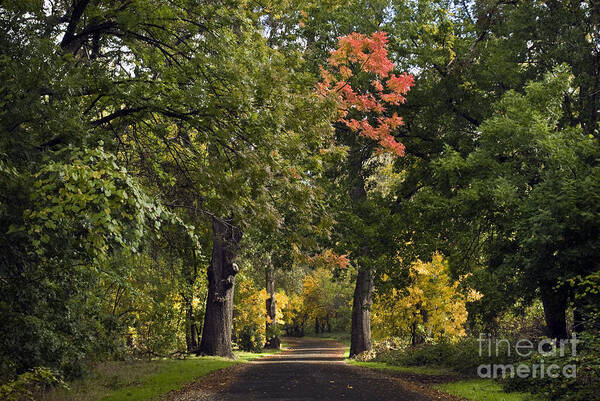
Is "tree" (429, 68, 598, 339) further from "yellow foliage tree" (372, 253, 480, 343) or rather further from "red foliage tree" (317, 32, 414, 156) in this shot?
"yellow foliage tree" (372, 253, 480, 343)

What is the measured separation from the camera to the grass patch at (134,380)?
11367 millimetres

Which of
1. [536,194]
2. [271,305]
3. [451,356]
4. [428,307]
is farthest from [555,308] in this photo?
[271,305]

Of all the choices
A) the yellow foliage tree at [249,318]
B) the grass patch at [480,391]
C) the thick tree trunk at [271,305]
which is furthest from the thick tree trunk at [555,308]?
the thick tree trunk at [271,305]

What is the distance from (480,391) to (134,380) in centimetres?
908

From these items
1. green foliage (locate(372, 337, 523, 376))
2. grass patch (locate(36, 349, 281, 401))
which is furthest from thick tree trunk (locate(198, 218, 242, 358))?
green foliage (locate(372, 337, 523, 376))

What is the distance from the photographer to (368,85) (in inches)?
613

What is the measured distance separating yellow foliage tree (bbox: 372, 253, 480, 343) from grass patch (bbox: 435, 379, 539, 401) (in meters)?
8.22

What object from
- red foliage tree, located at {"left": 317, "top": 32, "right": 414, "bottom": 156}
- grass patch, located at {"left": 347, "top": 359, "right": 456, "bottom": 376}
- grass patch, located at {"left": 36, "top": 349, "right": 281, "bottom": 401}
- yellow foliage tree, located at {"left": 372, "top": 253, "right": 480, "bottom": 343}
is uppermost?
red foliage tree, located at {"left": 317, "top": 32, "right": 414, "bottom": 156}

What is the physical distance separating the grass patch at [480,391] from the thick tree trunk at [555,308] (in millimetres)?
2077

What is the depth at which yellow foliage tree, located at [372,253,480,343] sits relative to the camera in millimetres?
22141

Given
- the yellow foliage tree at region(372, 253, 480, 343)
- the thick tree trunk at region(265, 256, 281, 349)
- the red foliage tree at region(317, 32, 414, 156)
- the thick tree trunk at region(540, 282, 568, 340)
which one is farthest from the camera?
the thick tree trunk at region(265, 256, 281, 349)

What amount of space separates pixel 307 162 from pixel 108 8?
4.95 meters

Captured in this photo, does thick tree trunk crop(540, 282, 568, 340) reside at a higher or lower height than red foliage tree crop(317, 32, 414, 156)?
lower

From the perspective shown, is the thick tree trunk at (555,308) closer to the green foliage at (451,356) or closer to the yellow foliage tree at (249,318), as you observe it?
the green foliage at (451,356)
